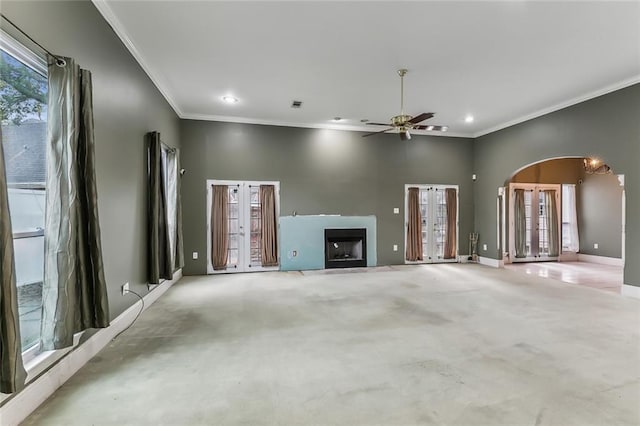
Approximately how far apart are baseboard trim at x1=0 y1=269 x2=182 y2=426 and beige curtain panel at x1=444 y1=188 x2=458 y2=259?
705 cm

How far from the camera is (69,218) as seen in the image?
2.20m

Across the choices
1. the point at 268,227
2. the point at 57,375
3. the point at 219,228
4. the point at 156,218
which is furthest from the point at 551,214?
the point at 57,375

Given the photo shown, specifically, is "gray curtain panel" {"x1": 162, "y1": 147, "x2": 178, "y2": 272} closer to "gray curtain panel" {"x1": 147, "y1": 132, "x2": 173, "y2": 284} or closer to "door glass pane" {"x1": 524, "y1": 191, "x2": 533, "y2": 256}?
"gray curtain panel" {"x1": 147, "y1": 132, "x2": 173, "y2": 284}

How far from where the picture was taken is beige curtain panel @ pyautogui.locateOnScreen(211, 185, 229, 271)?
21.5 ft

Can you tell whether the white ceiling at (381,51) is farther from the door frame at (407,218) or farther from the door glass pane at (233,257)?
the door glass pane at (233,257)

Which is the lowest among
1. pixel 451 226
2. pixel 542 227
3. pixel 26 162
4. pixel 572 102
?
pixel 542 227

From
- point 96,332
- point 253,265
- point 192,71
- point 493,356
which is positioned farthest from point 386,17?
point 253,265

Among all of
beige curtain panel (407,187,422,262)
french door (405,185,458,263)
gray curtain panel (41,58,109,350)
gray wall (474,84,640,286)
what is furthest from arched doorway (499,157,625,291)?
gray curtain panel (41,58,109,350)

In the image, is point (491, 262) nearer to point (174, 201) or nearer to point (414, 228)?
point (414, 228)

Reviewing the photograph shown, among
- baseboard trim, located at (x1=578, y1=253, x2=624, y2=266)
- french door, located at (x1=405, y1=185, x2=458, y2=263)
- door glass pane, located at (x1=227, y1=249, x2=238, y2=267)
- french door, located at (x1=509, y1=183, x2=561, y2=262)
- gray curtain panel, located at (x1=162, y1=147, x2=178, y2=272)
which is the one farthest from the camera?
french door, located at (x1=509, y1=183, x2=561, y2=262)

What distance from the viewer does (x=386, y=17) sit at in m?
3.15

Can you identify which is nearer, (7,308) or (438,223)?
(7,308)

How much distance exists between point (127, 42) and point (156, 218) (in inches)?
83.4

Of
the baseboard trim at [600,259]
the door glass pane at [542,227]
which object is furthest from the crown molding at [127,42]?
the baseboard trim at [600,259]
